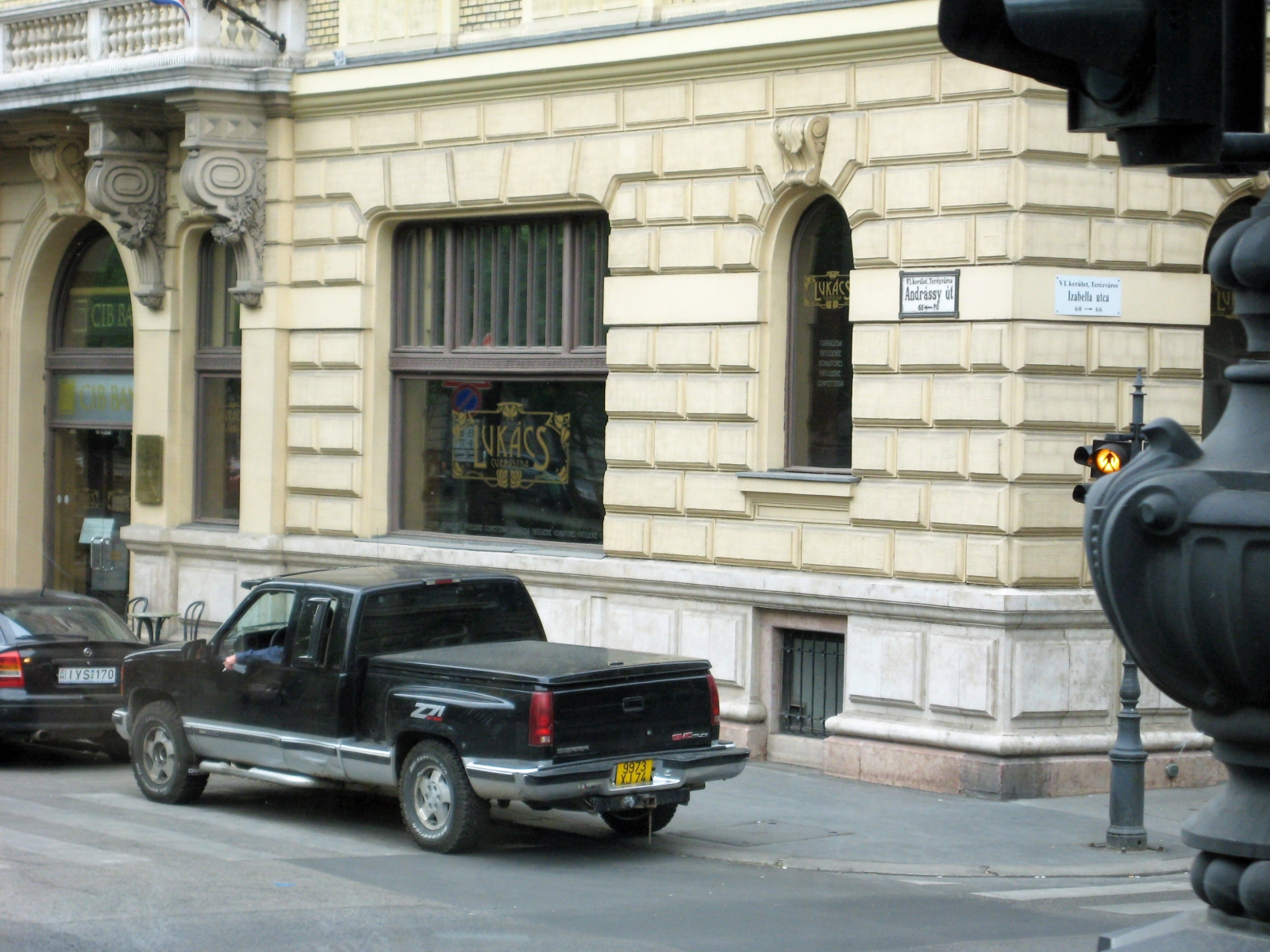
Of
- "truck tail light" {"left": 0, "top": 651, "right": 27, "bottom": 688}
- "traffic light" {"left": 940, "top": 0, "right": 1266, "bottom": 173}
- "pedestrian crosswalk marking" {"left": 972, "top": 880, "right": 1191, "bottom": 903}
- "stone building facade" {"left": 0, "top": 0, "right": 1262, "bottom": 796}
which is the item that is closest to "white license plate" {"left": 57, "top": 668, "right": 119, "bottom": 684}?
"truck tail light" {"left": 0, "top": 651, "right": 27, "bottom": 688}

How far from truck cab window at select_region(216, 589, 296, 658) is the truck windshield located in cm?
75

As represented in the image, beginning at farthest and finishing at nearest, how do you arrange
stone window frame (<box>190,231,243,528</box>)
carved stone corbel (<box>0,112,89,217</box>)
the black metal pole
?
carved stone corbel (<box>0,112,89,217</box>) → stone window frame (<box>190,231,243,528</box>) → the black metal pole

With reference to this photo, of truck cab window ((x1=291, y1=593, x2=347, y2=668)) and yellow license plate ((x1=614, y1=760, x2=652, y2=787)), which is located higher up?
truck cab window ((x1=291, y1=593, x2=347, y2=668))

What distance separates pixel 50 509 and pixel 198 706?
37.2 ft

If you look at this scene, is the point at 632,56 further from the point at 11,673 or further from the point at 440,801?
the point at 440,801

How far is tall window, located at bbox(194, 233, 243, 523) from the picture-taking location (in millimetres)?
19953

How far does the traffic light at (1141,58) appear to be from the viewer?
9.30ft

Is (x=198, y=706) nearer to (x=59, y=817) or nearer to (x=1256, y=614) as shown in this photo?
(x=59, y=817)

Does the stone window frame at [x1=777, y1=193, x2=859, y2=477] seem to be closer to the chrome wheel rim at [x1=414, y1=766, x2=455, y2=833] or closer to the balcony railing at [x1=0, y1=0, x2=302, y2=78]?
the chrome wheel rim at [x1=414, y1=766, x2=455, y2=833]

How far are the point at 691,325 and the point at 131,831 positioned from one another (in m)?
6.71

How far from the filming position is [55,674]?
47.3 ft

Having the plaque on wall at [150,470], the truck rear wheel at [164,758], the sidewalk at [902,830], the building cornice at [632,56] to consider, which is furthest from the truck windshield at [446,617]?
the plaque on wall at [150,470]

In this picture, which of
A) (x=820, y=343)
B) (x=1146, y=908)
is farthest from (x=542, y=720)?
(x=820, y=343)

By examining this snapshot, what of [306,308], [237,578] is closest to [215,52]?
[306,308]
